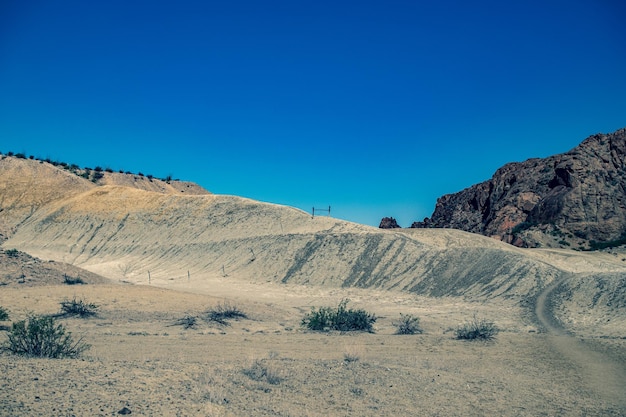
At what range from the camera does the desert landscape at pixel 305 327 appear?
882cm

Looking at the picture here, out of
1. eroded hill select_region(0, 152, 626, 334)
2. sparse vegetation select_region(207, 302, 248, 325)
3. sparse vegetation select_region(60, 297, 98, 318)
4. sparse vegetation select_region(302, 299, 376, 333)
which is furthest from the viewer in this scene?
eroded hill select_region(0, 152, 626, 334)

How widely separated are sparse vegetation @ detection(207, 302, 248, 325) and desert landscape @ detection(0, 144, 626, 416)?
1.09ft

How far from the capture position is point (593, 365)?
13281mm

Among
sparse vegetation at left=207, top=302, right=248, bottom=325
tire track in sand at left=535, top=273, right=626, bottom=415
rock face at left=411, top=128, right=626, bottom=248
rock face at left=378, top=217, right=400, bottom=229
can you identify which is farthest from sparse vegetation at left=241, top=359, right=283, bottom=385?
rock face at left=378, top=217, right=400, bottom=229

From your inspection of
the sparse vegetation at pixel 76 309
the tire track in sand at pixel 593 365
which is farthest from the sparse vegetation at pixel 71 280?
the tire track in sand at pixel 593 365

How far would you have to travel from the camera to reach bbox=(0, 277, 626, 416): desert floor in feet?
26.8

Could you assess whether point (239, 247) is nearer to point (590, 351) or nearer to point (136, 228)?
point (136, 228)

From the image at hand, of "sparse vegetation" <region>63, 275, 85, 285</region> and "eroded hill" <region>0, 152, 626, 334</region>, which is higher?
"eroded hill" <region>0, 152, 626, 334</region>

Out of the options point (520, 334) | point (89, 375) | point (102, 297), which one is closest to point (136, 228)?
point (102, 297)

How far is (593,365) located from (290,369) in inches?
313

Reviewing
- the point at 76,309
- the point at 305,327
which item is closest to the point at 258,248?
the point at 305,327

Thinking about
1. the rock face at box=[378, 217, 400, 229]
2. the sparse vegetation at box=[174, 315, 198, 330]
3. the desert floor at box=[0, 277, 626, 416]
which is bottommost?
the desert floor at box=[0, 277, 626, 416]

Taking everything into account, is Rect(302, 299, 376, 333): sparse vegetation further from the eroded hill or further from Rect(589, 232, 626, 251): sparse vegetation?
Rect(589, 232, 626, 251): sparse vegetation

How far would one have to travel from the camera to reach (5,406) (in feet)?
22.7
